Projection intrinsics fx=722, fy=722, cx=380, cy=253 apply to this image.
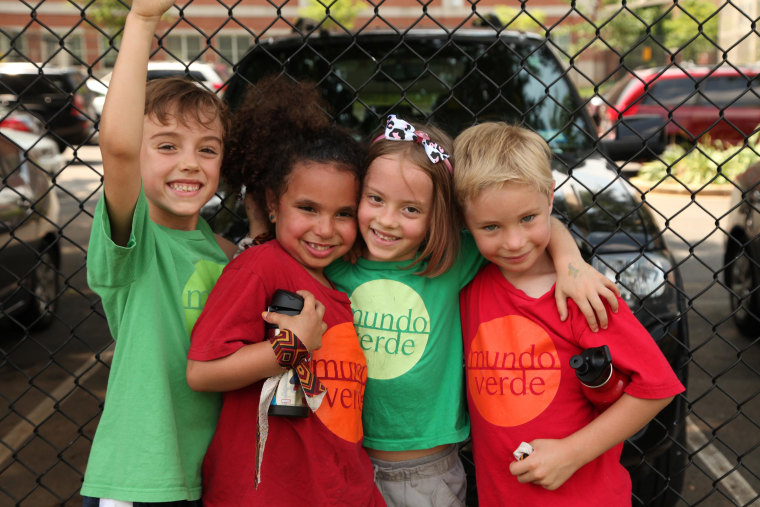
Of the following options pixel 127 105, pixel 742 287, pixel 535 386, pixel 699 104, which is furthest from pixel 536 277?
pixel 699 104

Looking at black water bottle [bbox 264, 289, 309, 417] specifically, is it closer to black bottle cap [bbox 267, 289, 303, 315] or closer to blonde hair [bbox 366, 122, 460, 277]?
black bottle cap [bbox 267, 289, 303, 315]

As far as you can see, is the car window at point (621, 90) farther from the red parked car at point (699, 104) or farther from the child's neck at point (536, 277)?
the child's neck at point (536, 277)

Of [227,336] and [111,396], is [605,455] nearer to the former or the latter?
[227,336]

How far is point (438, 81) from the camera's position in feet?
12.0

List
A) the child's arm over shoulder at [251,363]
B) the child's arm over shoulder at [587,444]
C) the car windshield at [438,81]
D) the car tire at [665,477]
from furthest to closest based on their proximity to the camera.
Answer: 1. the car windshield at [438,81]
2. the car tire at [665,477]
3. the child's arm over shoulder at [587,444]
4. the child's arm over shoulder at [251,363]

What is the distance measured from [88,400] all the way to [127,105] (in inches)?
127

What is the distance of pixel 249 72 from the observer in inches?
145

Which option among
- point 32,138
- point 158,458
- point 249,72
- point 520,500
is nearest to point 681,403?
point 520,500

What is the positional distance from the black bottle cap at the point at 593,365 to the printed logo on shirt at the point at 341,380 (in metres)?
0.55

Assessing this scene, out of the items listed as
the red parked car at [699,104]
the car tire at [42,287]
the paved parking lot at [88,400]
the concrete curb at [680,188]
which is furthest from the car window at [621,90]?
the car tire at [42,287]

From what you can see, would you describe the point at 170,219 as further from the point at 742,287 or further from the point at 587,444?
the point at 742,287

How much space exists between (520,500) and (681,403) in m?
0.96

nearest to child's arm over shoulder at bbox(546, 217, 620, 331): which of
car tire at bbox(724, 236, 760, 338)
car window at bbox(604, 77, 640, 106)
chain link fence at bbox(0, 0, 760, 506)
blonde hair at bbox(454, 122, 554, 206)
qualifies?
blonde hair at bbox(454, 122, 554, 206)

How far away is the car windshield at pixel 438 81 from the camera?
3523 mm
